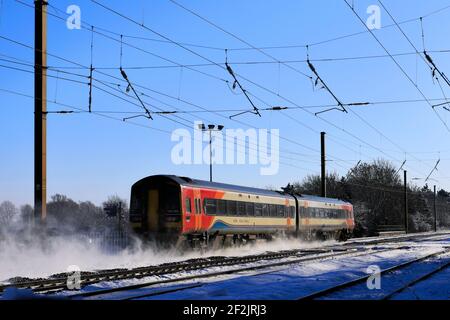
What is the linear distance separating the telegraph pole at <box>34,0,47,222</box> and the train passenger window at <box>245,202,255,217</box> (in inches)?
444

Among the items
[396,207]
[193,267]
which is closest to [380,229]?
[396,207]

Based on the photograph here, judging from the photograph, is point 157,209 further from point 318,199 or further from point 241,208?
point 318,199

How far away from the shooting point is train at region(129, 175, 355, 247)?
24.0 meters

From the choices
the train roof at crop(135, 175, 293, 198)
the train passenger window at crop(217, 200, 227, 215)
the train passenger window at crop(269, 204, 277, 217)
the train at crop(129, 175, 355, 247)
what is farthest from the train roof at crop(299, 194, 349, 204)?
the train passenger window at crop(217, 200, 227, 215)

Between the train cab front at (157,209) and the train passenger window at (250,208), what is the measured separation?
5.87 m

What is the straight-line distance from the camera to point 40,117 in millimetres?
20453

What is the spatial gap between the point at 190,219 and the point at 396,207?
64259mm

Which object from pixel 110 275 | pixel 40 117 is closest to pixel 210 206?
pixel 40 117

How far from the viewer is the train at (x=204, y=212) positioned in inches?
947

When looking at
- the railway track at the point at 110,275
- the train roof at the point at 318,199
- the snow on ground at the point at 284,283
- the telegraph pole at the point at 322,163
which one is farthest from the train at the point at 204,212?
the telegraph pole at the point at 322,163

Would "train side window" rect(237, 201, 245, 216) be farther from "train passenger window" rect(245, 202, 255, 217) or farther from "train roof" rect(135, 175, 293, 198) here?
"train roof" rect(135, 175, 293, 198)

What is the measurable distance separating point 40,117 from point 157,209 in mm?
6465

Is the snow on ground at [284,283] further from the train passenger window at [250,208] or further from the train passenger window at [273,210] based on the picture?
the train passenger window at [273,210]
